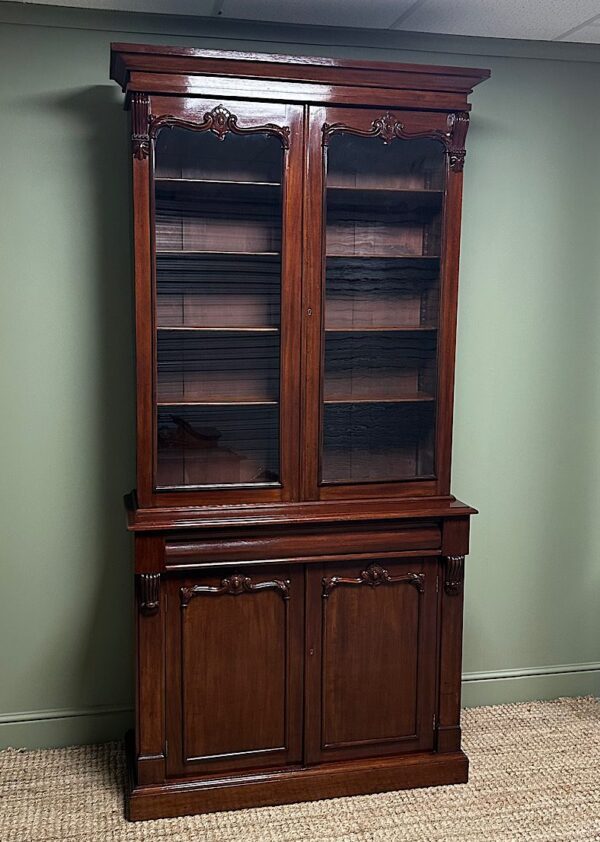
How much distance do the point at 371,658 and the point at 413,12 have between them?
1648 millimetres

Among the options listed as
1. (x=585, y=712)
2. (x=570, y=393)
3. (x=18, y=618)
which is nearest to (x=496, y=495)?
(x=570, y=393)

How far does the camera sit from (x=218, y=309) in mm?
2133

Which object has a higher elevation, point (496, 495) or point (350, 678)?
point (496, 495)

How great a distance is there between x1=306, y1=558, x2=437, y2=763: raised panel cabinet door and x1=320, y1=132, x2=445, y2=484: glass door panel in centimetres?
26

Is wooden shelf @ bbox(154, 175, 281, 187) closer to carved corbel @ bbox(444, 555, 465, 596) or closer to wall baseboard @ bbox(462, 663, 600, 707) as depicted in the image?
carved corbel @ bbox(444, 555, 465, 596)

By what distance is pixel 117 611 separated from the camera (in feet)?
8.05

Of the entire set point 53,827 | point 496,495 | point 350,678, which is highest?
point 496,495

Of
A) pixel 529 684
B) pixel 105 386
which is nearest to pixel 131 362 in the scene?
pixel 105 386

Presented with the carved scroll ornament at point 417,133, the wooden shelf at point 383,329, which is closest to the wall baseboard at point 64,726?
the wooden shelf at point 383,329

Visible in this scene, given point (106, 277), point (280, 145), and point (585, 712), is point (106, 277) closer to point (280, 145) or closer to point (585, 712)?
point (280, 145)

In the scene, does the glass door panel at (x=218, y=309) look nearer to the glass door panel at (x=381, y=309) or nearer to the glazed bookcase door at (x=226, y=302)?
the glazed bookcase door at (x=226, y=302)

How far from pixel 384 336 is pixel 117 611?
1059 mm

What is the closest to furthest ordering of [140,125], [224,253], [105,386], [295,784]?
[140,125]
[224,253]
[295,784]
[105,386]

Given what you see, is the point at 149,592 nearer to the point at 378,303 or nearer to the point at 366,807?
the point at 366,807
